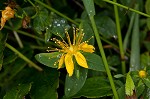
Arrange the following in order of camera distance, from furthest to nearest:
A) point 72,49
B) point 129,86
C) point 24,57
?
point 24,57 → point 72,49 → point 129,86

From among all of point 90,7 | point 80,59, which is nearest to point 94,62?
point 80,59

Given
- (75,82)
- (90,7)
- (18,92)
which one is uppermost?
(90,7)

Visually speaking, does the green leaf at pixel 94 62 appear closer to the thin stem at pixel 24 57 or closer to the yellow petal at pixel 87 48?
the yellow petal at pixel 87 48

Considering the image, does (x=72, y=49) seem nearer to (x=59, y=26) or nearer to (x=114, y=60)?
(x=59, y=26)

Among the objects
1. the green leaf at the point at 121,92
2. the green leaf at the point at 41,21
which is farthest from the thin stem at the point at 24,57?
the green leaf at the point at 121,92

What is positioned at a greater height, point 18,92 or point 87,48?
point 87,48

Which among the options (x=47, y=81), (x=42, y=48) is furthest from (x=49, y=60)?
(x=42, y=48)

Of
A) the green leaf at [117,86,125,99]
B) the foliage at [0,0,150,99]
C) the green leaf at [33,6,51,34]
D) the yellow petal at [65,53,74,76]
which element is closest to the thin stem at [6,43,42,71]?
the foliage at [0,0,150,99]
